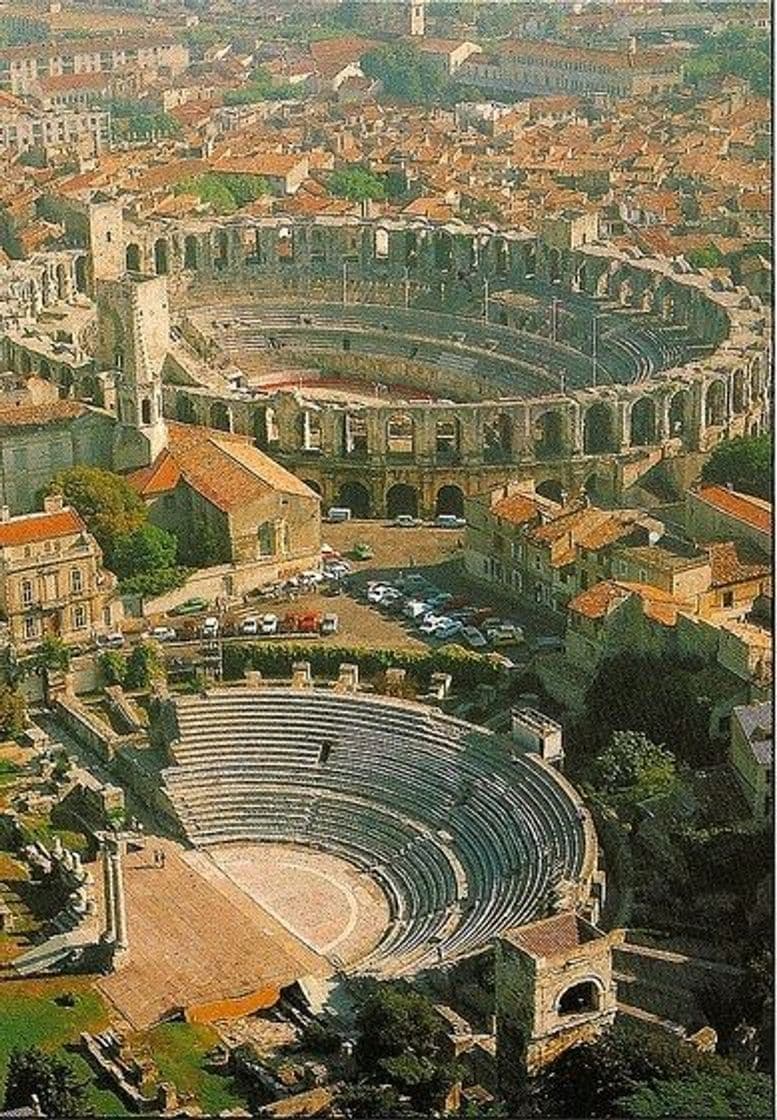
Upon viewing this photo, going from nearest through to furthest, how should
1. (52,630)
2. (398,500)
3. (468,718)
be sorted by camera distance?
(468,718)
(52,630)
(398,500)

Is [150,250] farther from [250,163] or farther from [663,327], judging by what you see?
[250,163]

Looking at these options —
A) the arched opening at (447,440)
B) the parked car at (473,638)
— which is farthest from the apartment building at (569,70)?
the parked car at (473,638)

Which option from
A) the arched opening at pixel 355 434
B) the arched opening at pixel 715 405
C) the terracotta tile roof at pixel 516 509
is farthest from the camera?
the arched opening at pixel 715 405

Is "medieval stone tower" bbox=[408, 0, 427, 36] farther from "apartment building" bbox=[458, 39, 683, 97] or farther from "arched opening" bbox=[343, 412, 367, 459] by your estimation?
"arched opening" bbox=[343, 412, 367, 459]

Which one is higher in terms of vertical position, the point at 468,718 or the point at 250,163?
the point at 250,163

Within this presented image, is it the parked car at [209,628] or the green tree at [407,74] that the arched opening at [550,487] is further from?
the green tree at [407,74]

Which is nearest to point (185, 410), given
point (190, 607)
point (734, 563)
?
point (190, 607)

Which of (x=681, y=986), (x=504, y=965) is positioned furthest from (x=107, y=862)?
(x=681, y=986)
